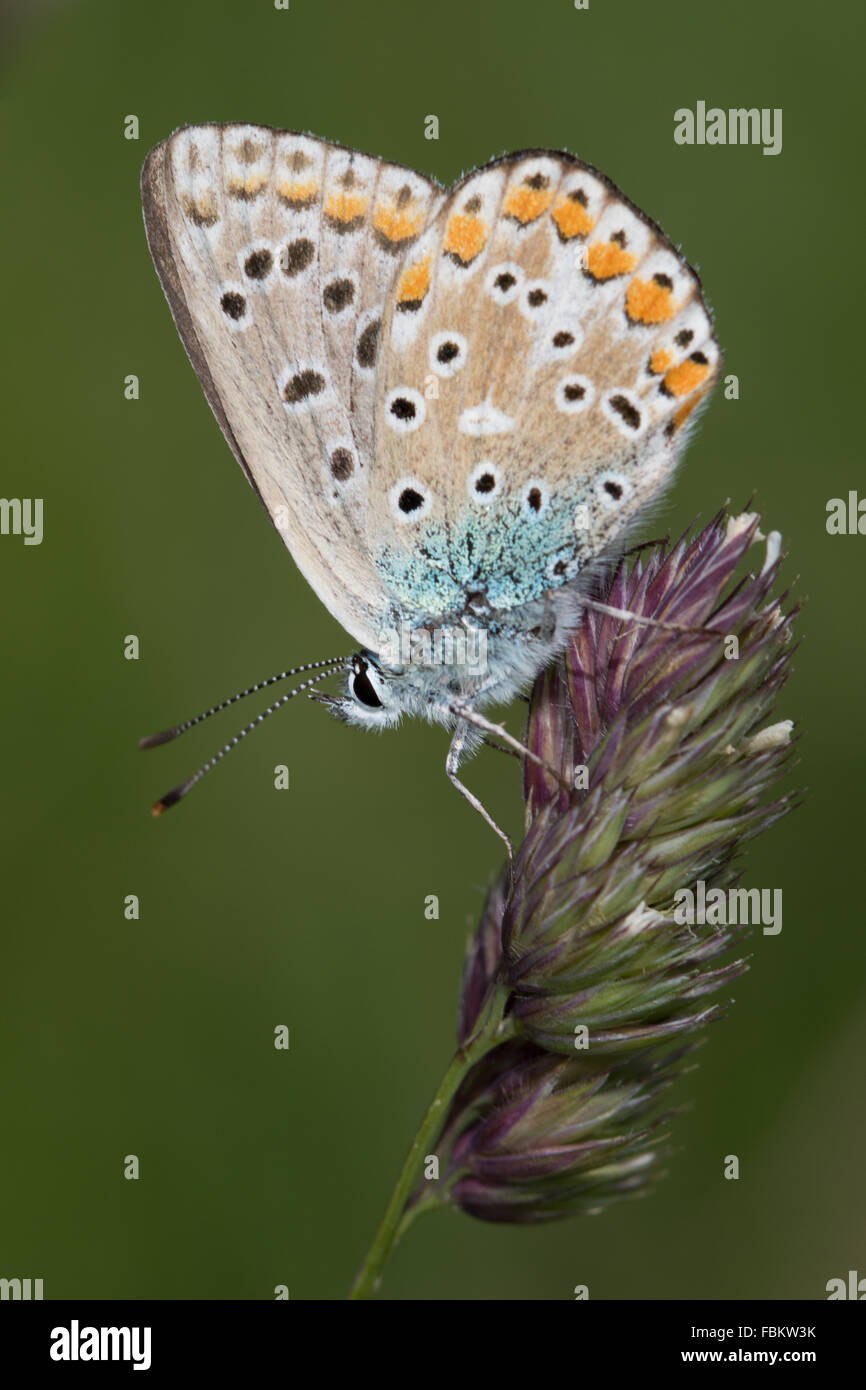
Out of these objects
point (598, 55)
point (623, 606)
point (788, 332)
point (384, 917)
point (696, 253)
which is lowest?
point (384, 917)

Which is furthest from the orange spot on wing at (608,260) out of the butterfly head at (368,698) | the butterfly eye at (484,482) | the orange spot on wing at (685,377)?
the butterfly head at (368,698)

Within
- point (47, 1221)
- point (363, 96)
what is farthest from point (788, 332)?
point (47, 1221)

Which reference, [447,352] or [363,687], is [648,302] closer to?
[447,352]

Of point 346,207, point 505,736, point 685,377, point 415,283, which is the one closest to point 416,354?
point 415,283

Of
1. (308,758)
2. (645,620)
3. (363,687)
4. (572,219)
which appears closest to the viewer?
(645,620)

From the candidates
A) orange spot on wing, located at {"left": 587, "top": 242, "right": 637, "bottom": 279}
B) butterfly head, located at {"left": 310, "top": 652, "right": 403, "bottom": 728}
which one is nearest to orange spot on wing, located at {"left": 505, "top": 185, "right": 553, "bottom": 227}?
orange spot on wing, located at {"left": 587, "top": 242, "right": 637, "bottom": 279}

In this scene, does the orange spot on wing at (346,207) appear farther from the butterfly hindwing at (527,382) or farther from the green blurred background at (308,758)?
the green blurred background at (308,758)

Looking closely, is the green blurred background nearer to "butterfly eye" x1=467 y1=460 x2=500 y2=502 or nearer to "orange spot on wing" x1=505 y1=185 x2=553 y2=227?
"butterfly eye" x1=467 y1=460 x2=500 y2=502

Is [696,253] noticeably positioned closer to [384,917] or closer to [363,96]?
[363,96]
